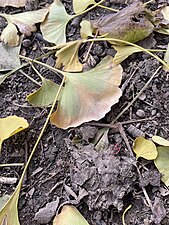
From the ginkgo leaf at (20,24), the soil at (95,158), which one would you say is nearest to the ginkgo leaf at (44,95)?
the soil at (95,158)

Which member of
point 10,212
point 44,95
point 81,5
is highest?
point 81,5

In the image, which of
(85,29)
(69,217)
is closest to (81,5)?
(85,29)

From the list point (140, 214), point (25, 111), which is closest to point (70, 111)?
point (25, 111)

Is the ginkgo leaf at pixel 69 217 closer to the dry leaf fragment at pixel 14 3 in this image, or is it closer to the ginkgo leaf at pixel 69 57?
the ginkgo leaf at pixel 69 57

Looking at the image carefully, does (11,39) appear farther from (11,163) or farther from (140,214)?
(140,214)

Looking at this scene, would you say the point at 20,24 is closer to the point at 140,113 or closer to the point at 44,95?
the point at 44,95

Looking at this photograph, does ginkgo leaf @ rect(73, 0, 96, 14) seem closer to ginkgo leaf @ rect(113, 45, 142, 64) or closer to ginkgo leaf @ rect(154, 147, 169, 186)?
ginkgo leaf @ rect(113, 45, 142, 64)

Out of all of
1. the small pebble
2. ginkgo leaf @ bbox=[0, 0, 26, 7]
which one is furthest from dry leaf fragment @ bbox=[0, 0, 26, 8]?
the small pebble
